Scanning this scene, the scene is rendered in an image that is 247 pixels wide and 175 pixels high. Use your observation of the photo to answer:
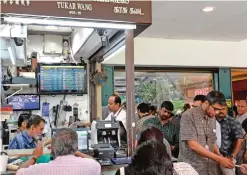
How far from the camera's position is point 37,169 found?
2.45m

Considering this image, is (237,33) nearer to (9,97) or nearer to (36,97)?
(36,97)

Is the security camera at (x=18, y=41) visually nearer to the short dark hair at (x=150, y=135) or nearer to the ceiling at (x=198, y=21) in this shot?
the ceiling at (x=198, y=21)

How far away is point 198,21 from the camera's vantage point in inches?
216

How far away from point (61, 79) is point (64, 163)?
3227 millimetres

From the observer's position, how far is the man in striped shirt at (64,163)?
8.03 feet

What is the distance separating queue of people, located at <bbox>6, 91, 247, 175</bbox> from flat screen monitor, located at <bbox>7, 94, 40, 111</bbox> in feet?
2.08

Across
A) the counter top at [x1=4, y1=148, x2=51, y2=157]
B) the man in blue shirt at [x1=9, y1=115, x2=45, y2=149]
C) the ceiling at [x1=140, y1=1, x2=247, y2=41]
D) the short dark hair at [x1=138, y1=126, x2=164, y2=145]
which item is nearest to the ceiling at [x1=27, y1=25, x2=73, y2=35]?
the ceiling at [x1=140, y1=1, x2=247, y2=41]

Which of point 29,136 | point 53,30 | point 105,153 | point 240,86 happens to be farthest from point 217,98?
point 240,86

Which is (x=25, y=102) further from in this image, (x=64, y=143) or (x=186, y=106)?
(x=186, y=106)

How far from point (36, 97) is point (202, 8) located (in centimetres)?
312

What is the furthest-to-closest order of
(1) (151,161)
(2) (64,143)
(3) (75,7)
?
(3) (75,7), (2) (64,143), (1) (151,161)

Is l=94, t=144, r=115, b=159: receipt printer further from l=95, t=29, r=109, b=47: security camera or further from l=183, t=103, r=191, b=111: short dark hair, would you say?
l=183, t=103, r=191, b=111: short dark hair

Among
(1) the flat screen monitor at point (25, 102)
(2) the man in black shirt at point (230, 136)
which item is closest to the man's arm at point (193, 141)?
(2) the man in black shirt at point (230, 136)

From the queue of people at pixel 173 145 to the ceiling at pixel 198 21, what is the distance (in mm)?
1363
